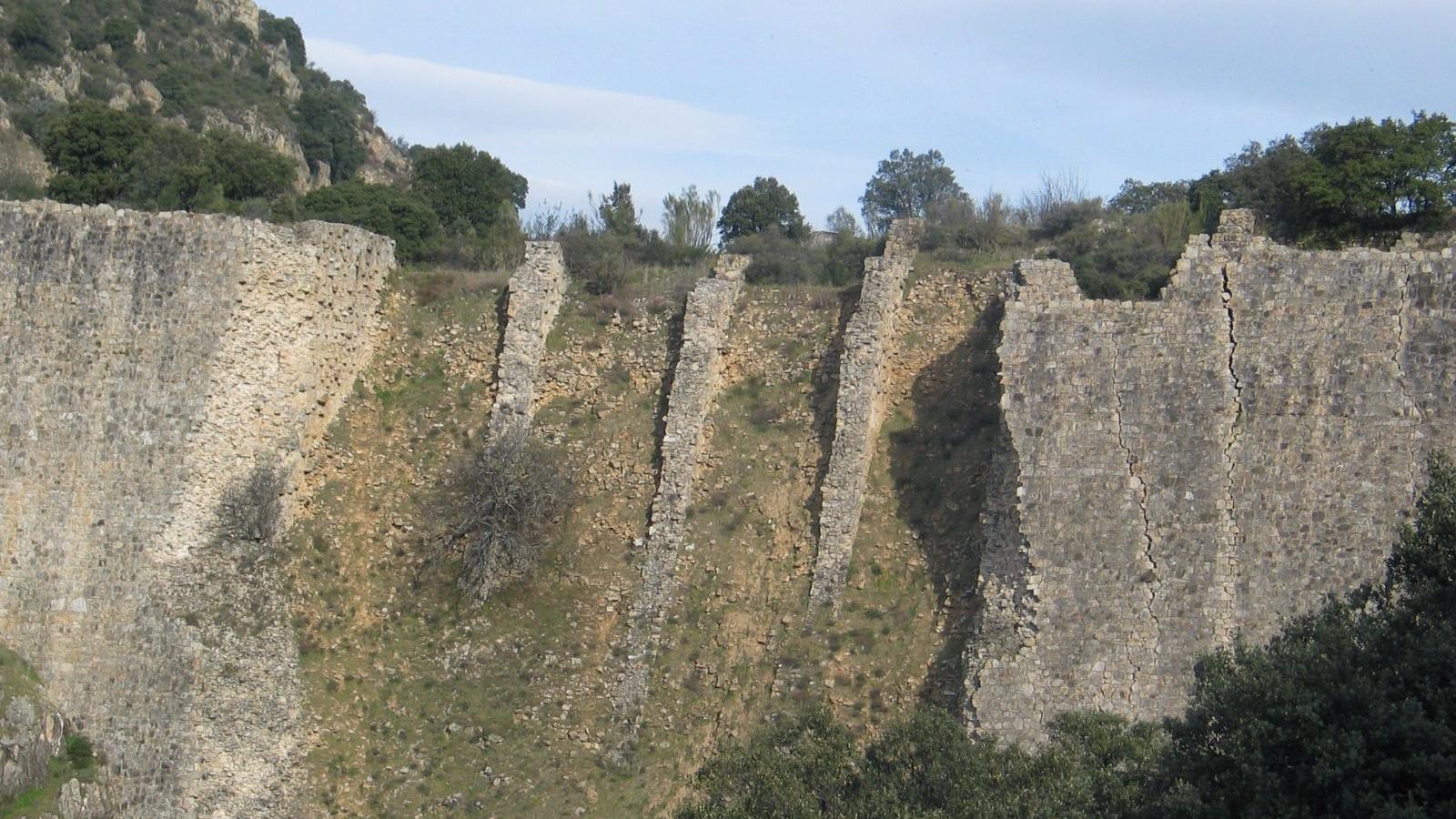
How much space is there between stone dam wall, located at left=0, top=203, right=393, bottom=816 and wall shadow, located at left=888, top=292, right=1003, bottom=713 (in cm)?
1069

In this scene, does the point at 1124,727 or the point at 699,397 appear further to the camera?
the point at 699,397

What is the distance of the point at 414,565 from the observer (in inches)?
1171

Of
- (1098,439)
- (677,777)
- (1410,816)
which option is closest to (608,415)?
(677,777)

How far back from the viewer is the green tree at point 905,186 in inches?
2471

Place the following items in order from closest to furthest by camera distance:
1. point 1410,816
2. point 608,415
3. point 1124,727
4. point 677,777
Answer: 1. point 1410,816
2. point 1124,727
3. point 677,777
4. point 608,415

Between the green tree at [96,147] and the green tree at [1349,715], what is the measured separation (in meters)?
36.9

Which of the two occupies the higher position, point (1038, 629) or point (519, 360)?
point (519, 360)

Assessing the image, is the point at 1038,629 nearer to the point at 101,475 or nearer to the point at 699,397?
the point at 699,397

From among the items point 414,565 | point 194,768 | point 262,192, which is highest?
point 262,192

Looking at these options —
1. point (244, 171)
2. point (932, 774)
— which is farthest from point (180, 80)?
point (932, 774)

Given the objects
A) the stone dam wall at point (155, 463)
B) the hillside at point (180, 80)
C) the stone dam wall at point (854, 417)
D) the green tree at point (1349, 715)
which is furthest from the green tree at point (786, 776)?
the hillside at point (180, 80)

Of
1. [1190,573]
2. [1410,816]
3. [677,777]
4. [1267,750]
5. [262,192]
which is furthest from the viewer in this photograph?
[262,192]

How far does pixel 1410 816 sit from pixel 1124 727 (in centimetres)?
728

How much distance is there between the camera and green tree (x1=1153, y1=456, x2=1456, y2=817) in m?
15.9
